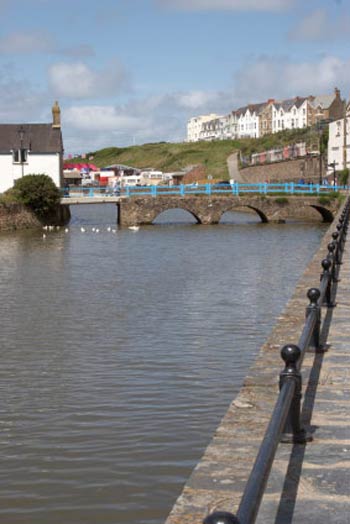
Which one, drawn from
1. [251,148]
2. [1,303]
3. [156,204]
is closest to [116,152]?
[251,148]

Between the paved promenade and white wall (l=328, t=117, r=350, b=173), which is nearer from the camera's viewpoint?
the paved promenade

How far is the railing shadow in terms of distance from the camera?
160 inches

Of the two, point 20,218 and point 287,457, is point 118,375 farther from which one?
point 20,218

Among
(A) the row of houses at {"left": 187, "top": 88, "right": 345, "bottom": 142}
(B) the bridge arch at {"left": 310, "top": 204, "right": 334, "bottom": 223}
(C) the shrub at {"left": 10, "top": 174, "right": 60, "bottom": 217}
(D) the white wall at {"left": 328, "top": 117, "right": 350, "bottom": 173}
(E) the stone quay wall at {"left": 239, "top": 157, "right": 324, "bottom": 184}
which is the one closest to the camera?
(C) the shrub at {"left": 10, "top": 174, "right": 60, "bottom": 217}

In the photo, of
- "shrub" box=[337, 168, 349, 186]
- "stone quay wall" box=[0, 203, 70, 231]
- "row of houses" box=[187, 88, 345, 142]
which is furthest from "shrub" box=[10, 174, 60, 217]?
"row of houses" box=[187, 88, 345, 142]

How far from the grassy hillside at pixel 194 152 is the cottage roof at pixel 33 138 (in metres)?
42.1

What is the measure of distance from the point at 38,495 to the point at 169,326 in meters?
8.73

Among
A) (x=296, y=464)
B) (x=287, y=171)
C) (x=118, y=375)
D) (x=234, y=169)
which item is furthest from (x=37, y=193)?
(x=234, y=169)

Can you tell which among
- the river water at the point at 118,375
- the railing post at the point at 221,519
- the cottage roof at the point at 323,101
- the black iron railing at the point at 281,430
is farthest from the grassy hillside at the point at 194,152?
the railing post at the point at 221,519

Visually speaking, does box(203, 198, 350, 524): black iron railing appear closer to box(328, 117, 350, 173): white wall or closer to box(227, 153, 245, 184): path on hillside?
box(328, 117, 350, 173): white wall

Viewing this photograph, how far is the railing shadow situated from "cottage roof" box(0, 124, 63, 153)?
178 ft

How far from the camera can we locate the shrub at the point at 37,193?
170 ft

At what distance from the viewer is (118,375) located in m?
12.0

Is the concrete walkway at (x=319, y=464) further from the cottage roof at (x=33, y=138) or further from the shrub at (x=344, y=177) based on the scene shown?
the shrub at (x=344, y=177)
